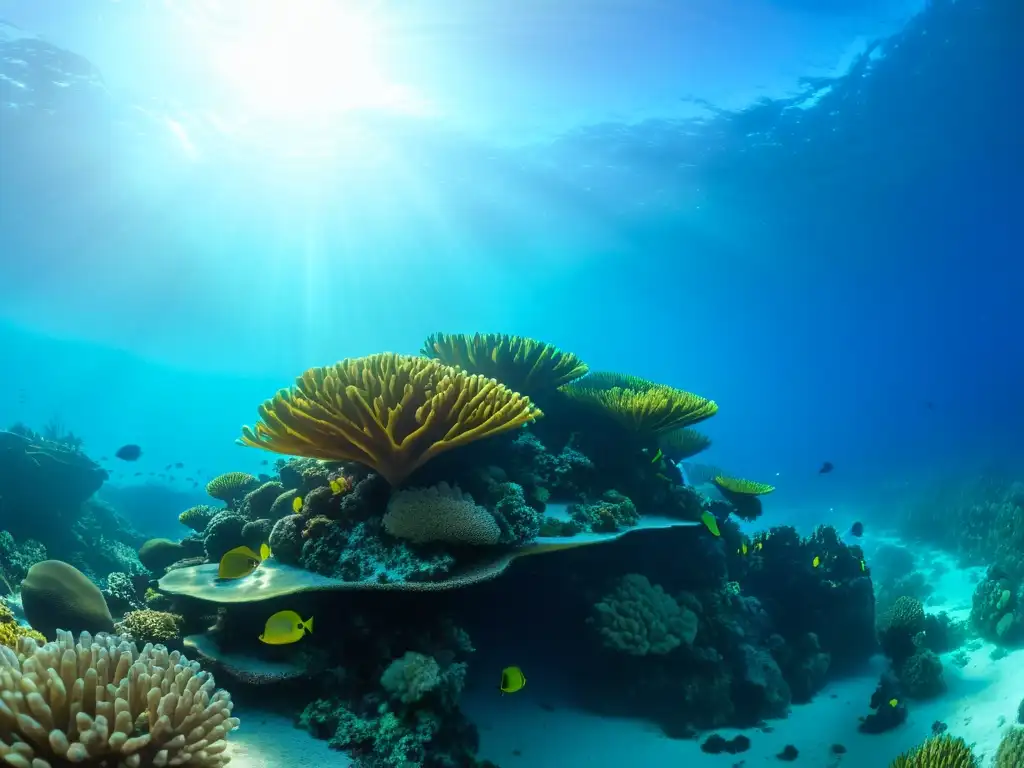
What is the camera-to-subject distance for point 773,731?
729 cm

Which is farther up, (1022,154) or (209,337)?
(209,337)

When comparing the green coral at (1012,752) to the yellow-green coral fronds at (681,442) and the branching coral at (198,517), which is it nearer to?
the yellow-green coral fronds at (681,442)

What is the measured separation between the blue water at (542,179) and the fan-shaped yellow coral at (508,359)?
17.6m

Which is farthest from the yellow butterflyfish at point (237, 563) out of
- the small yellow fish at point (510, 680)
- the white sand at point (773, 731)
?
the white sand at point (773, 731)

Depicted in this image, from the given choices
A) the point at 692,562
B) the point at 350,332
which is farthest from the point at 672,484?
the point at 350,332

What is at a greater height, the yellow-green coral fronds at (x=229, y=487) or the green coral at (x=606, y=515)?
the yellow-green coral fronds at (x=229, y=487)

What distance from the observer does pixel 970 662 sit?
10109 mm

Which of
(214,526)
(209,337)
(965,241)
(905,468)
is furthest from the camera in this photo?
(209,337)

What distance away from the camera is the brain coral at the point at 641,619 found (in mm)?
6613

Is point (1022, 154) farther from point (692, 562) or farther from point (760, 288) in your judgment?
point (692, 562)

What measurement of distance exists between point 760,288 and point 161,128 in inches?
2012

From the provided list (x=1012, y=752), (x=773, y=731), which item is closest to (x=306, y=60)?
(x=773, y=731)

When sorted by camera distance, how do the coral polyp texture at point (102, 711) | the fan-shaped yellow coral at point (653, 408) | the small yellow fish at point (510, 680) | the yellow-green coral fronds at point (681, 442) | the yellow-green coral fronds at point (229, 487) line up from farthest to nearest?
the yellow-green coral fronds at point (681, 442), the yellow-green coral fronds at point (229, 487), the fan-shaped yellow coral at point (653, 408), the small yellow fish at point (510, 680), the coral polyp texture at point (102, 711)

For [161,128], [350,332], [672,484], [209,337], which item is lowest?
[672,484]
